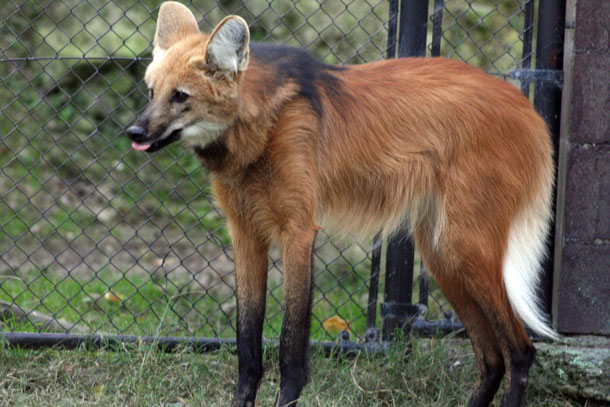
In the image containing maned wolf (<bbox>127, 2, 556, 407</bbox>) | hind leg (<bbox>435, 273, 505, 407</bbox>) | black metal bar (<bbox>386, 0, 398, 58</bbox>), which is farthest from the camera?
black metal bar (<bbox>386, 0, 398, 58</bbox>)

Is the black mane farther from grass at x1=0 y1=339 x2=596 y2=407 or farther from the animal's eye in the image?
grass at x1=0 y1=339 x2=596 y2=407

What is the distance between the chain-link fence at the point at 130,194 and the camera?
3.94 metres

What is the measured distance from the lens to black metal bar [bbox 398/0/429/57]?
3.17m

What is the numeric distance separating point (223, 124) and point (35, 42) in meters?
3.64

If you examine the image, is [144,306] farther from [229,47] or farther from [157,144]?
[229,47]

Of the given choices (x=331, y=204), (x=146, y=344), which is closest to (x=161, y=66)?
(x=331, y=204)

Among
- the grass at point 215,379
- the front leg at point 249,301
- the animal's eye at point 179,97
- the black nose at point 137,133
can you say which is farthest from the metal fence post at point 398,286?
the black nose at point 137,133

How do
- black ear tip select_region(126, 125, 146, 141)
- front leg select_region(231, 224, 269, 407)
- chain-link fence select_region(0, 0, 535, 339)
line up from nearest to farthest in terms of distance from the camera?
black ear tip select_region(126, 125, 146, 141) → front leg select_region(231, 224, 269, 407) → chain-link fence select_region(0, 0, 535, 339)

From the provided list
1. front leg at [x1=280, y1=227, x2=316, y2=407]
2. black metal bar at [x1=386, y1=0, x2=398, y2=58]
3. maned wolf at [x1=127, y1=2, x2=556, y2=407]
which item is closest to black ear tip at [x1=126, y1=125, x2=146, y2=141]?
maned wolf at [x1=127, y1=2, x2=556, y2=407]

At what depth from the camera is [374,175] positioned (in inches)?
110

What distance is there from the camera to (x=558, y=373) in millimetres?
3006

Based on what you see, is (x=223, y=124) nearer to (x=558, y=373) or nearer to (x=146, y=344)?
(x=146, y=344)

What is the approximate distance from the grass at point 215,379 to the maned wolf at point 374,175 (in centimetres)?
25

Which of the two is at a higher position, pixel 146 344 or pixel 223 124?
pixel 223 124
